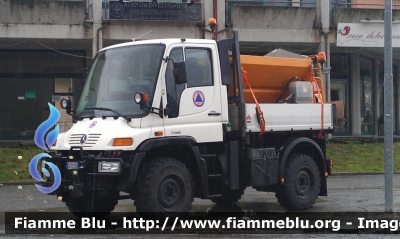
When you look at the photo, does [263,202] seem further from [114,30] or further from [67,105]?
[114,30]

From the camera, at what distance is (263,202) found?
45.2 ft

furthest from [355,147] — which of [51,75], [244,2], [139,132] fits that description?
[139,132]

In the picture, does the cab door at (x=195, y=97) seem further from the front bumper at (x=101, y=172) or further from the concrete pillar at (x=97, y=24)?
the concrete pillar at (x=97, y=24)

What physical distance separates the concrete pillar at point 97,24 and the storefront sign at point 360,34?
939 cm

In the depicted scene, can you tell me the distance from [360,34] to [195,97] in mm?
17722

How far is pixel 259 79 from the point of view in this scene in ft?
40.3

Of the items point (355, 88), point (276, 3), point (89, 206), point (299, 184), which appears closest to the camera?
point (89, 206)

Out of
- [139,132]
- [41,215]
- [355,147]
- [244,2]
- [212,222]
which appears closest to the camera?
[139,132]

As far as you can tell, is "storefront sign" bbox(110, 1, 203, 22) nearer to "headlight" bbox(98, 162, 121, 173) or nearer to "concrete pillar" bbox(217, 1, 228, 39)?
"concrete pillar" bbox(217, 1, 228, 39)

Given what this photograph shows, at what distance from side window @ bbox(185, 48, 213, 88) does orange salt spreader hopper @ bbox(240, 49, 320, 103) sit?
106 centimetres

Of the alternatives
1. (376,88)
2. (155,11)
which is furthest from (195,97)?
(376,88)

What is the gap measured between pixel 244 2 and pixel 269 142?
16.8 metres

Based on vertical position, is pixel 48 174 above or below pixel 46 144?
below

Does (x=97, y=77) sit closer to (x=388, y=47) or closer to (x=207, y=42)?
(x=207, y=42)
